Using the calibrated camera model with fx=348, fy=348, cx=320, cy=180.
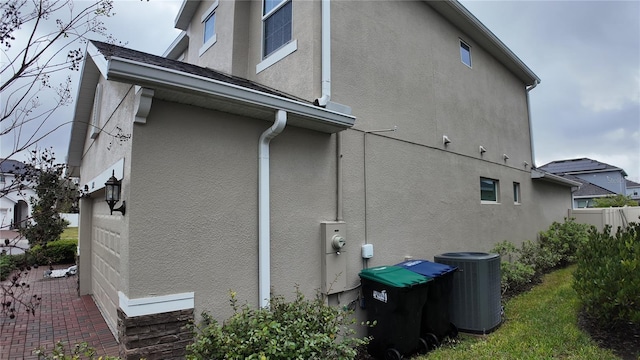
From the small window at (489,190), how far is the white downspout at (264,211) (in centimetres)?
699

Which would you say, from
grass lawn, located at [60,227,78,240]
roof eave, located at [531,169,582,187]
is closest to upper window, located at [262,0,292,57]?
roof eave, located at [531,169,582,187]

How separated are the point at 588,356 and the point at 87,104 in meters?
9.97

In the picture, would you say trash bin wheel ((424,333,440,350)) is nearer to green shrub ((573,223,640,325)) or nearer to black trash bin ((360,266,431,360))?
black trash bin ((360,266,431,360))

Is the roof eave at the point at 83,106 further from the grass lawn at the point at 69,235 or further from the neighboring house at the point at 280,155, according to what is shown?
the grass lawn at the point at 69,235

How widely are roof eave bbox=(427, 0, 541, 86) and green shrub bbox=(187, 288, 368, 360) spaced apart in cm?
733

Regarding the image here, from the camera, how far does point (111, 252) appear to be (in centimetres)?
546

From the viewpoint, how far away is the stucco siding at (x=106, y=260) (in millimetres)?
5033

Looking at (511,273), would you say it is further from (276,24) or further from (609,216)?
(609,216)

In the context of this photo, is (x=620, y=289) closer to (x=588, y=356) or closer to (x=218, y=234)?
(x=588, y=356)

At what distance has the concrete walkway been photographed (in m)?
4.83

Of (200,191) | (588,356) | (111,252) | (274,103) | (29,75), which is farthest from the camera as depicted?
(111,252)

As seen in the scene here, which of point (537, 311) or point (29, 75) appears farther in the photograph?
point (537, 311)

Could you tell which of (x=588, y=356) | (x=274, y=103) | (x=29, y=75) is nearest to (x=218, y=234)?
(x=274, y=103)

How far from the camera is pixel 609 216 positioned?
550 inches
